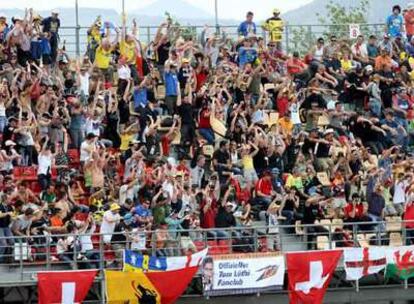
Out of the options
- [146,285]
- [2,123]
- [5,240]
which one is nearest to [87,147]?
[2,123]

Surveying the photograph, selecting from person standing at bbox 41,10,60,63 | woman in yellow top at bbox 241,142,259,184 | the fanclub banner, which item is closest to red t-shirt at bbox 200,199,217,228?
the fanclub banner

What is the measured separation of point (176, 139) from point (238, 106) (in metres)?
1.93

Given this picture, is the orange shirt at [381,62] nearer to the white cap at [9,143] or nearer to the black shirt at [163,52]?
the black shirt at [163,52]

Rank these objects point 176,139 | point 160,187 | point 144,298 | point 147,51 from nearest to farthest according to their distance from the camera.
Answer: point 144,298
point 160,187
point 176,139
point 147,51

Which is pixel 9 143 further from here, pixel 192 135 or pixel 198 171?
pixel 192 135

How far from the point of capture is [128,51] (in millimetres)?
39625

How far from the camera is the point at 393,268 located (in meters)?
34.5

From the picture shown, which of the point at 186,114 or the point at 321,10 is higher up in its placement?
the point at 321,10

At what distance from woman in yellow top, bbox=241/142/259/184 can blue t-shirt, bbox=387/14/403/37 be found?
9.18 m

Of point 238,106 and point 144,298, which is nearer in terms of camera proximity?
point 144,298

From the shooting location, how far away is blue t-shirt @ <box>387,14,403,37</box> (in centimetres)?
4525

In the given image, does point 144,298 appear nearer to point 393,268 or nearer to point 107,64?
point 393,268

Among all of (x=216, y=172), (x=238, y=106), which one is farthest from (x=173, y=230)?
(x=238, y=106)

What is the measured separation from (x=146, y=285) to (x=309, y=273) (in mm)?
3415
